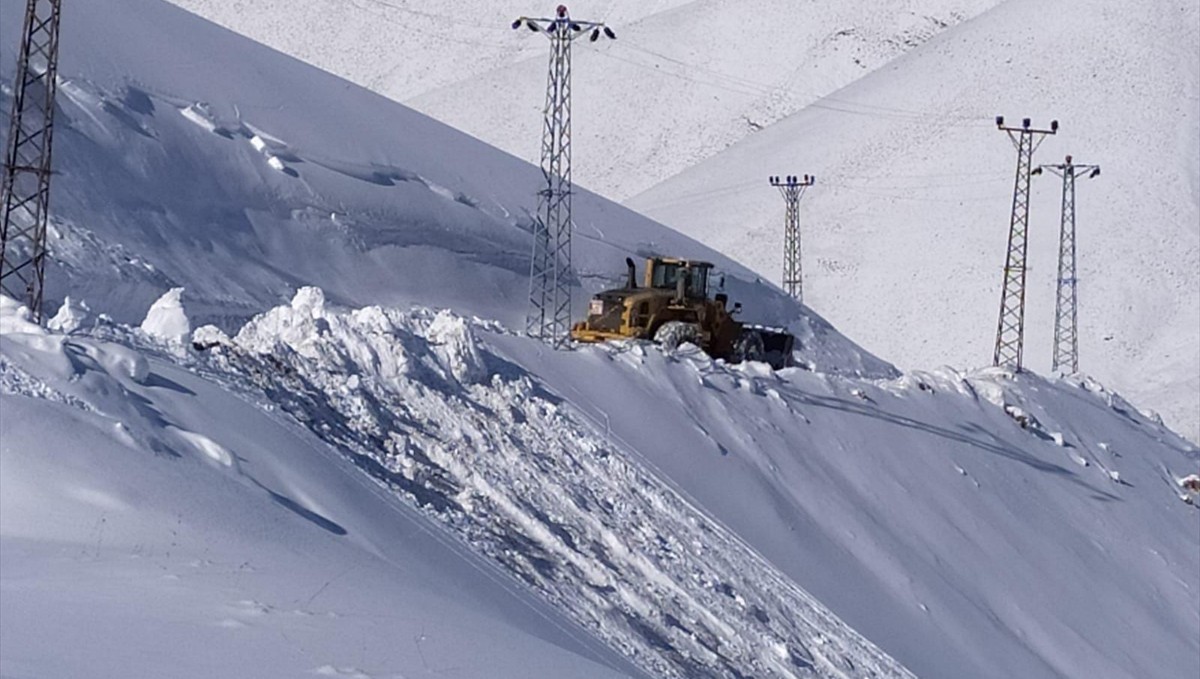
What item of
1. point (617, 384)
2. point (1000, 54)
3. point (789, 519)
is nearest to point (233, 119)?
point (617, 384)

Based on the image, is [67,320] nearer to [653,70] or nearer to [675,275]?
[675,275]

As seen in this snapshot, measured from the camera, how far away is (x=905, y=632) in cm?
2459

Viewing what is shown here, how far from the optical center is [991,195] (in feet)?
237

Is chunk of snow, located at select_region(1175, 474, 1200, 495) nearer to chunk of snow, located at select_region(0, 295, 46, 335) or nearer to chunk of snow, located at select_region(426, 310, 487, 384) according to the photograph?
chunk of snow, located at select_region(426, 310, 487, 384)

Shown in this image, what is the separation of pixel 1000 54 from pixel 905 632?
62.3 m

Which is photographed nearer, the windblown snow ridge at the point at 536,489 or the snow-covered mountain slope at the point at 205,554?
the snow-covered mountain slope at the point at 205,554

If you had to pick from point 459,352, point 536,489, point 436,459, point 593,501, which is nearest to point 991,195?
point 459,352

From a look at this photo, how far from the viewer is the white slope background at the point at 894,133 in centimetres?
6631

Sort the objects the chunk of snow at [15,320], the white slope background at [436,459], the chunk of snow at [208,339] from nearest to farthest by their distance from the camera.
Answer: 1. the white slope background at [436,459]
2. the chunk of snow at [15,320]
3. the chunk of snow at [208,339]

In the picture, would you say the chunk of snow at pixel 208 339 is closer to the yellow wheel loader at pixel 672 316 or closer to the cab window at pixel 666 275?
the yellow wheel loader at pixel 672 316

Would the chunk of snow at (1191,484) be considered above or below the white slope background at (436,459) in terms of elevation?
below

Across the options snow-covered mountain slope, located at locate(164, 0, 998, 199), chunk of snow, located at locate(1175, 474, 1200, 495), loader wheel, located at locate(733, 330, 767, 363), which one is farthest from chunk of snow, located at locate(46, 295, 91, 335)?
snow-covered mountain slope, located at locate(164, 0, 998, 199)

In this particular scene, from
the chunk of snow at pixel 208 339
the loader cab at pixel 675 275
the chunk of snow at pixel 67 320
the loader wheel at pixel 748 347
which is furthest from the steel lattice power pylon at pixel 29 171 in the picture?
the loader wheel at pixel 748 347

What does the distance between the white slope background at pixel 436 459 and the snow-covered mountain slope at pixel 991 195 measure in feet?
62.4
